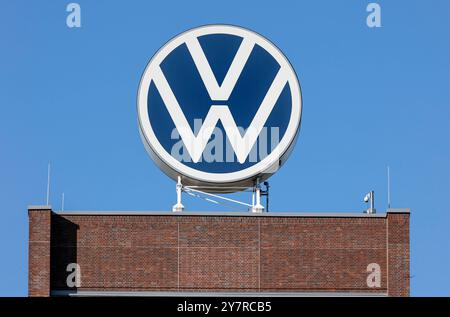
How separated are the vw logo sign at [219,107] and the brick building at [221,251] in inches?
67.1

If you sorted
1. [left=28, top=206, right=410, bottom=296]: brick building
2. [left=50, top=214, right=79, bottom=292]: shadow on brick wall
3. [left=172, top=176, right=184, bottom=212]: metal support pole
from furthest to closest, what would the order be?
[left=172, top=176, right=184, bottom=212]: metal support pole, [left=28, top=206, right=410, bottom=296]: brick building, [left=50, top=214, right=79, bottom=292]: shadow on brick wall

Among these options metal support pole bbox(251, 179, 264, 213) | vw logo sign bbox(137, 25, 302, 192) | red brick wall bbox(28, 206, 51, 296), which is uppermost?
vw logo sign bbox(137, 25, 302, 192)

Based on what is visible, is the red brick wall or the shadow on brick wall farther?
the shadow on brick wall

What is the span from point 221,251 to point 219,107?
491 centimetres

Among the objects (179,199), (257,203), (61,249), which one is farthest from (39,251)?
(257,203)

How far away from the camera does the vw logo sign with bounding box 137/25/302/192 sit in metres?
43.1

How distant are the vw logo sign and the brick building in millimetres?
1704

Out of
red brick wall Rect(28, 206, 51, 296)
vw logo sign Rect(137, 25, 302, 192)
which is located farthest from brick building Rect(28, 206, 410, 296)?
vw logo sign Rect(137, 25, 302, 192)

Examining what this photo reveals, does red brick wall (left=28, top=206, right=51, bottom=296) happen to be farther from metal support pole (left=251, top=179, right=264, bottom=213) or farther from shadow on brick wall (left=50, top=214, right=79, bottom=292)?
metal support pole (left=251, top=179, right=264, bottom=213)

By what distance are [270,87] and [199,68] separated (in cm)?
247

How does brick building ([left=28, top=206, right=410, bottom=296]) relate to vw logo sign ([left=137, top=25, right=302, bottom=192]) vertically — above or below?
below

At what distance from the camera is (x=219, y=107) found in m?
43.6

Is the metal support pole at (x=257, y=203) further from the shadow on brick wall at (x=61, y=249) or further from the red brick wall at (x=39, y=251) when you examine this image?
the red brick wall at (x=39, y=251)
